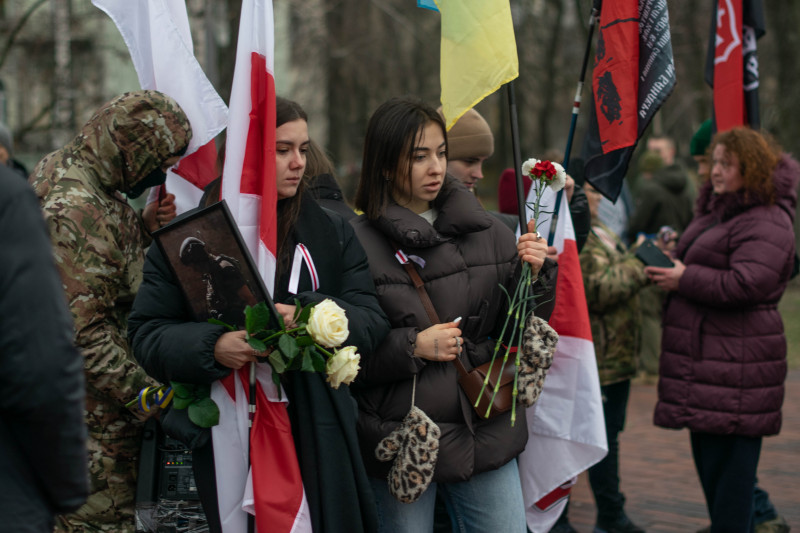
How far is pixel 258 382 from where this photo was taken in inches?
115

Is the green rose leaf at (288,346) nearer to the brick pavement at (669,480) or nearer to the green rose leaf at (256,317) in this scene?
the green rose leaf at (256,317)

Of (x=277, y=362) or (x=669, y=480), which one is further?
(x=669, y=480)

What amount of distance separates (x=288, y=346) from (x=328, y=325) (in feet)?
0.46

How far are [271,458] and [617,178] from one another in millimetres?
2106

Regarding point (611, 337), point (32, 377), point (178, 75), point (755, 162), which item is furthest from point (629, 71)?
point (32, 377)

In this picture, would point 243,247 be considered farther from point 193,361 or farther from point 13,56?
point 13,56

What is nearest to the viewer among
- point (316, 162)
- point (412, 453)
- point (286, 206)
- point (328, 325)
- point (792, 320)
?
point (328, 325)

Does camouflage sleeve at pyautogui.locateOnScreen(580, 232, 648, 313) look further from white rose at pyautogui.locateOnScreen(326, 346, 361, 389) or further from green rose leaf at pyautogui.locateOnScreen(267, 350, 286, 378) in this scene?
green rose leaf at pyautogui.locateOnScreen(267, 350, 286, 378)

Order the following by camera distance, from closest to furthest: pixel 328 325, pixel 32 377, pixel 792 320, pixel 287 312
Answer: pixel 32 377, pixel 328 325, pixel 287 312, pixel 792 320

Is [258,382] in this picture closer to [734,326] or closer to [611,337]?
[734,326]

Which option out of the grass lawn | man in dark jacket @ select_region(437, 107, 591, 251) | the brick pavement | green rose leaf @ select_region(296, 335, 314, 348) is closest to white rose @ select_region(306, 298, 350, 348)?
green rose leaf @ select_region(296, 335, 314, 348)

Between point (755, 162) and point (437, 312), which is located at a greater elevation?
point (755, 162)

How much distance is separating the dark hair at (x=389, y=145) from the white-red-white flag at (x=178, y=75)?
0.66m

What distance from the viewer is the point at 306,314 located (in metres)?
2.80
